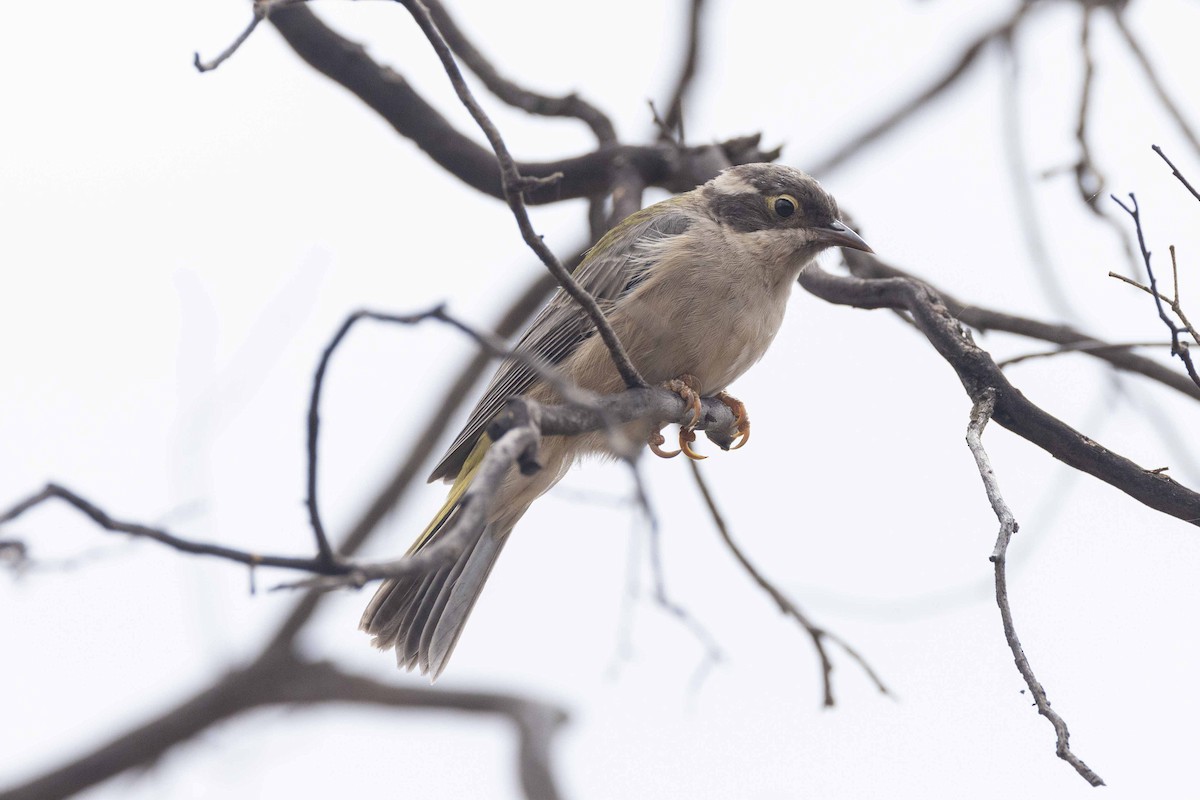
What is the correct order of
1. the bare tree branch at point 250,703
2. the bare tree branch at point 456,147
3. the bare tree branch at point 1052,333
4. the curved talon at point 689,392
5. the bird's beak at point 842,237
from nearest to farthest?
the curved talon at point 689,392
the bare tree branch at point 1052,333
the bird's beak at point 842,237
the bare tree branch at point 456,147
the bare tree branch at point 250,703

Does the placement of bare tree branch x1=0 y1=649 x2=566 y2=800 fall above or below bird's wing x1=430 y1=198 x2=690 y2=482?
below

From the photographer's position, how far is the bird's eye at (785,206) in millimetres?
5266

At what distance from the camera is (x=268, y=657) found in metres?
8.30

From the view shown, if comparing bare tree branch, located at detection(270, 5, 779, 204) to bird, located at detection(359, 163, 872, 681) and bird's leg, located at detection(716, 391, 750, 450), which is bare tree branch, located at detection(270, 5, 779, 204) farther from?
bird's leg, located at detection(716, 391, 750, 450)

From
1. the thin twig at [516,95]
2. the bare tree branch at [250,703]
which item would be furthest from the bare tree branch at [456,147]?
the bare tree branch at [250,703]

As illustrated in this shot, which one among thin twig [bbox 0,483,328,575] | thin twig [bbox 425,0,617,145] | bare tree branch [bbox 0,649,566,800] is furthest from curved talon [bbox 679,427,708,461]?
bare tree branch [bbox 0,649,566,800]

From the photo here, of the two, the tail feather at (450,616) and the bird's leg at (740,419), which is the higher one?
the bird's leg at (740,419)

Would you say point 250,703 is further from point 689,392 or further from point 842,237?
point 842,237

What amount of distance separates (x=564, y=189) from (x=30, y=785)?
5.61 m

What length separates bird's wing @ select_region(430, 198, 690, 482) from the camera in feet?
16.3

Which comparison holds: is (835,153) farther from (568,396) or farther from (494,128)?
(568,396)

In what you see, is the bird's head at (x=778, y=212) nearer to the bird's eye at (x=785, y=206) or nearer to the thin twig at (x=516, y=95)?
the bird's eye at (x=785, y=206)

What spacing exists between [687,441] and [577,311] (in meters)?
0.73

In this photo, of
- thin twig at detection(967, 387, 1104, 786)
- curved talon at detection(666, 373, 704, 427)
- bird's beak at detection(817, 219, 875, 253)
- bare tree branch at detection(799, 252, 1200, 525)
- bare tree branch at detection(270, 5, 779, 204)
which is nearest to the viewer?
thin twig at detection(967, 387, 1104, 786)
